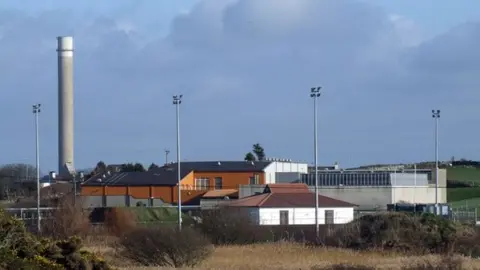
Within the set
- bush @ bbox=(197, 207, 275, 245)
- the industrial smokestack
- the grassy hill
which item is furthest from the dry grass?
the grassy hill

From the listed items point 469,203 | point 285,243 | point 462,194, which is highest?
point 285,243

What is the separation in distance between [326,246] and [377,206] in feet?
147

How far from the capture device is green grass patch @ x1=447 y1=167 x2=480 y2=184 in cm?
12941

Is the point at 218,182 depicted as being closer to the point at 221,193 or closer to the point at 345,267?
the point at 221,193

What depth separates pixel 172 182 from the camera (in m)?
97.1

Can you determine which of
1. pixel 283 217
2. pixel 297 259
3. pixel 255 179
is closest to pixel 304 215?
pixel 283 217

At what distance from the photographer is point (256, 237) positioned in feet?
187

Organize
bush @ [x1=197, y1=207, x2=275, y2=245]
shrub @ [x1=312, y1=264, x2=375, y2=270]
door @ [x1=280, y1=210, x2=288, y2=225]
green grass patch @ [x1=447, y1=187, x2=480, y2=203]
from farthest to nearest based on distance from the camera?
green grass patch @ [x1=447, y1=187, x2=480, y2=203] → door @ [x1=280, y1=210, x2=288, y2=225] → bush @ [x1=197, y1=207, x2=275, y2=245] → shrub @ [x1=312, y1=264, x2=375, y2=270]

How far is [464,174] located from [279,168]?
3593cm

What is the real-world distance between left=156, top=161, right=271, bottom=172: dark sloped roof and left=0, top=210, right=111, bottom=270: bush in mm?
80426

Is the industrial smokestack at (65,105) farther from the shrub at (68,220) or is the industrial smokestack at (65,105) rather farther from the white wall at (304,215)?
the shrub at (68,220)

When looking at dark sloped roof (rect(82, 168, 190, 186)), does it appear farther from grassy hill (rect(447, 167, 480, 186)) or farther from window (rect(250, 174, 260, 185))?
grassy hill (rect(447, 167, 480, 186))

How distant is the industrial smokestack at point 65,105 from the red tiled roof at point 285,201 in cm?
3328

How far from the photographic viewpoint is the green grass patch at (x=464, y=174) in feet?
425
